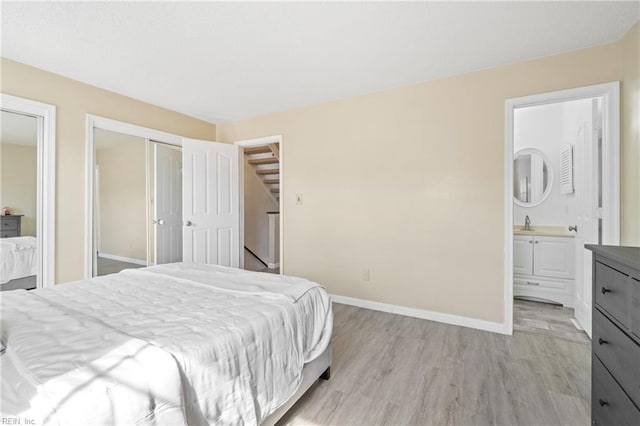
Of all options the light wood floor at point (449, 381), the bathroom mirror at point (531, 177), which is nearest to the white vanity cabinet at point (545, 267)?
the bathroom mirror at point (531, 177)

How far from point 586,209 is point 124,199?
18.1 feet

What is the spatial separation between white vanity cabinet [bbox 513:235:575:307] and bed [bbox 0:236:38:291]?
5139 millimetres

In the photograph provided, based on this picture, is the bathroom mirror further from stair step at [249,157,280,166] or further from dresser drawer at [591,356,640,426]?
stair step at [249,157,280,166]

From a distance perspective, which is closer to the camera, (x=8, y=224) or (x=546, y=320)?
(x=8, y=224)

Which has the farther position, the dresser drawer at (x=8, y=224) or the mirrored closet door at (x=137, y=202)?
the mirrored closet door at (x=137, y=202)

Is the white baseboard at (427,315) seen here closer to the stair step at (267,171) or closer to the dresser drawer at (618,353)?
the dresser drawer at (618,353)

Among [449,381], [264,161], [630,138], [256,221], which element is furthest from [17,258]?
Result: [630,138]

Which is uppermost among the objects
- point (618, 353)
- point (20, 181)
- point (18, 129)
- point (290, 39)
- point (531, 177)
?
point (290, 39)

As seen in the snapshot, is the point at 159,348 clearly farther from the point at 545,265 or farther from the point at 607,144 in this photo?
the point at 545,265

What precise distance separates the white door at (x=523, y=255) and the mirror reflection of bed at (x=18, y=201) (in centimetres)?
512

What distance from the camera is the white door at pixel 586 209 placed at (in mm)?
2381

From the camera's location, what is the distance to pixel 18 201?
246 cm

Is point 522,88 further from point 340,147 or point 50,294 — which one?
point 50,294

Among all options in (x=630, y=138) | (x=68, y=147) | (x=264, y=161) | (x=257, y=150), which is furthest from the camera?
(x=264, y=161)
